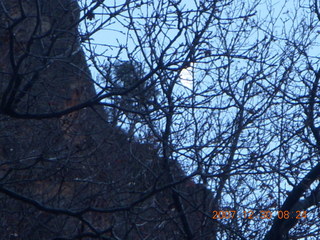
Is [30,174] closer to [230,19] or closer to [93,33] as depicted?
[93,33]

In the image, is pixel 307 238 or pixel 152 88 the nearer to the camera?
pixel 152 88

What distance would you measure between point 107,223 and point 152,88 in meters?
2.60

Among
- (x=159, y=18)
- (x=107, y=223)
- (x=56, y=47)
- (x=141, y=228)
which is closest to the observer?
(x=159, y=18)

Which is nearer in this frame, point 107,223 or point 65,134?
point 65,134

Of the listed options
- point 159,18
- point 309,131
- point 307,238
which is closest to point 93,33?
point 159,18

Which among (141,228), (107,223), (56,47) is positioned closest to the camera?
(56,47)

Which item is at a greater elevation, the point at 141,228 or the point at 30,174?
the point at 30,174

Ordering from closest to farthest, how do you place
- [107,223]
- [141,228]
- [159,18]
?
[159,18], [141,228], [107,223]

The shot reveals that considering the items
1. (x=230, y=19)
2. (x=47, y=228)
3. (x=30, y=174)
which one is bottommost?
(x=47, y=228)

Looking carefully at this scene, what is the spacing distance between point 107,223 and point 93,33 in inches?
117

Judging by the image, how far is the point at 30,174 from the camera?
7117mm

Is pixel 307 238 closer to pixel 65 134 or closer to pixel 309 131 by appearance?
pixel 309 131

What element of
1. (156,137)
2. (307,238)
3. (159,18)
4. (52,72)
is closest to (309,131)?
(307,238)

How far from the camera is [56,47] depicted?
6.48 meters
